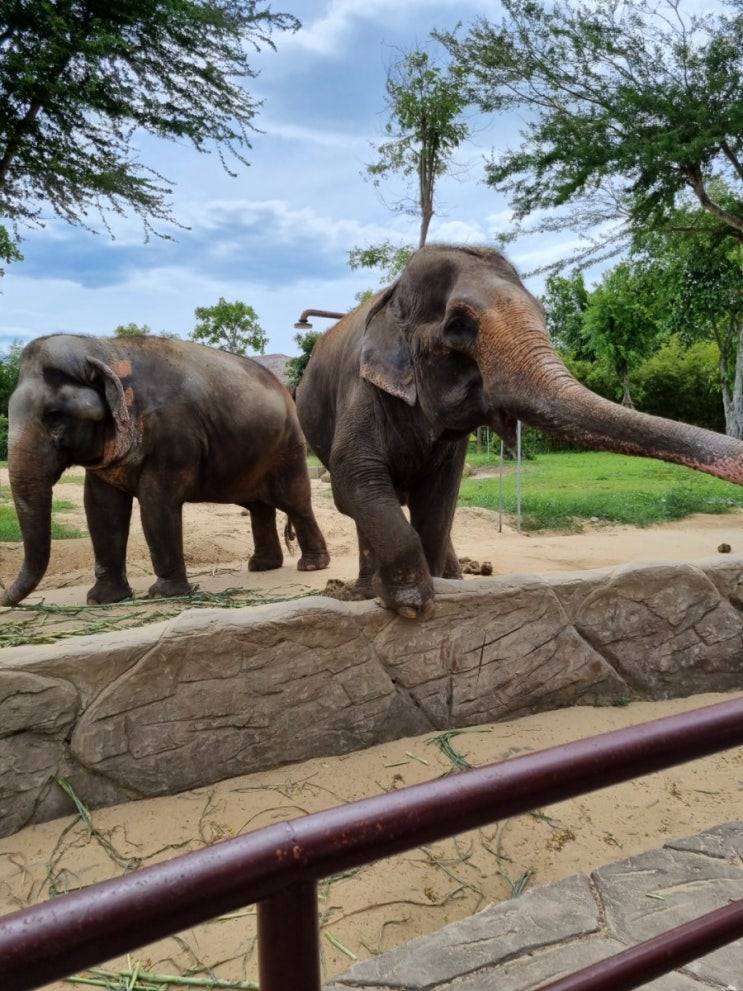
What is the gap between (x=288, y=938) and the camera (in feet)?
2.39

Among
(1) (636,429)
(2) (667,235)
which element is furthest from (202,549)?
(2) (667,235)

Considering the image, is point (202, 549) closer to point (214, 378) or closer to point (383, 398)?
point (214, 378)

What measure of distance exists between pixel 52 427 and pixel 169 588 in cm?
121

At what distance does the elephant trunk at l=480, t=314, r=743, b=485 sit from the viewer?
6.67ft

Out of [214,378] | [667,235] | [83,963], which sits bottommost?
[83,963]

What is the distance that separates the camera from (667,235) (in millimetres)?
14336

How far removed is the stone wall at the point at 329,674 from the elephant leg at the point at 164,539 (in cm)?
178

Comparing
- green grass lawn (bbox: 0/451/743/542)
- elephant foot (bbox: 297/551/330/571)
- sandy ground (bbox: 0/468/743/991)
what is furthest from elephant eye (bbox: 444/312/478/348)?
green grass lawn (bbox: 0/451/743/542)

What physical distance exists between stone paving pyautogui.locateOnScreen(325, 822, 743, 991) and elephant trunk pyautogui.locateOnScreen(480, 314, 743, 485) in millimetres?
1248

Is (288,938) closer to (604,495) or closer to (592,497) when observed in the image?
(592,497)

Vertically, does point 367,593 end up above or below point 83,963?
below

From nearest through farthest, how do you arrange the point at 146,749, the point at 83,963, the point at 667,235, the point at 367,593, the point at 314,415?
the point at 83,963 < the point at 146,749 < the point at 367,593 < the point at 314,415 < the point at 667,235

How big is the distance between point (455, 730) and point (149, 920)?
2868mm

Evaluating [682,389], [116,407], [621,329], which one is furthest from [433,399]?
[682,389]
